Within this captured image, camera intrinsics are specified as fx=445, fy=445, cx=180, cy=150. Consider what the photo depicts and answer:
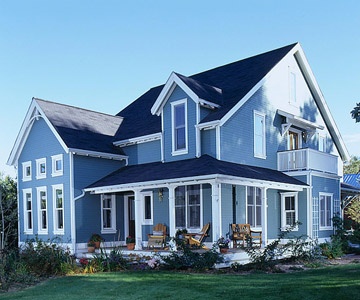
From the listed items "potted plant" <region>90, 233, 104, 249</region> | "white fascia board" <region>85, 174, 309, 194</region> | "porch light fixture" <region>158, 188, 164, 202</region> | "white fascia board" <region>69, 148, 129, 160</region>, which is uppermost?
"white fascia board" <region>69, 148, 129, 160</region>

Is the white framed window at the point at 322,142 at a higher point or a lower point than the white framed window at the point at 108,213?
higher

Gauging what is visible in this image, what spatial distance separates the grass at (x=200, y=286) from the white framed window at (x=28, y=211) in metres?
9.96

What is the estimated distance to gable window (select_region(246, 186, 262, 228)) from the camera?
736 inches

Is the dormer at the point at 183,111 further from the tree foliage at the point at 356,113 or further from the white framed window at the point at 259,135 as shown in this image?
the tree foliage at the point at 356,113

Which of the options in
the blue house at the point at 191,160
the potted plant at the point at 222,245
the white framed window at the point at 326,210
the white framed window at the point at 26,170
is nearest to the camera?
the potted plant at the point at 222,245

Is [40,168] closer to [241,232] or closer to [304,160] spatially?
[241,232]

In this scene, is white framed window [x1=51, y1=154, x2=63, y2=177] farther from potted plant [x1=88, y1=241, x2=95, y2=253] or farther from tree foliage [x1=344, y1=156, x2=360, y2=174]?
tree foliage [x1=344, y1=156, x2=360, y2=174]

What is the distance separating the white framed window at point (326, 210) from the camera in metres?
20.7

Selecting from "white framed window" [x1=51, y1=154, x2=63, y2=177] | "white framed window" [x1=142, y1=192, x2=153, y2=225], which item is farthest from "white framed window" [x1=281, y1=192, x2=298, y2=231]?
"white framed window" [x1=51, y1=154, x2=63, y2=177]

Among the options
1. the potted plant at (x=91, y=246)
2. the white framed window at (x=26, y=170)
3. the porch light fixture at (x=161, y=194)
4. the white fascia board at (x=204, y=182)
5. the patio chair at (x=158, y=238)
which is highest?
the white framed window at (x=26, y=170)

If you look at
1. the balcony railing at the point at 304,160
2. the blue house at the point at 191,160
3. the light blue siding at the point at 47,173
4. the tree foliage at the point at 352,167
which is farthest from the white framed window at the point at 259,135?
the tree foliage at the point at 352,167

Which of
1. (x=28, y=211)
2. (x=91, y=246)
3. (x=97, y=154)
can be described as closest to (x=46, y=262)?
(x=91, y=246)

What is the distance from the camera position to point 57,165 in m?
20.8

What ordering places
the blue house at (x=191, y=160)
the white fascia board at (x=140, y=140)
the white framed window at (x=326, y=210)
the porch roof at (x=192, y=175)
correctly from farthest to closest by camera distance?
the white framed window at (x=326, y=210) → the white fascia board at (x=140, y=140) → the blue house at (x=191, y=160) → the porch roof at (x=192, y=175)
